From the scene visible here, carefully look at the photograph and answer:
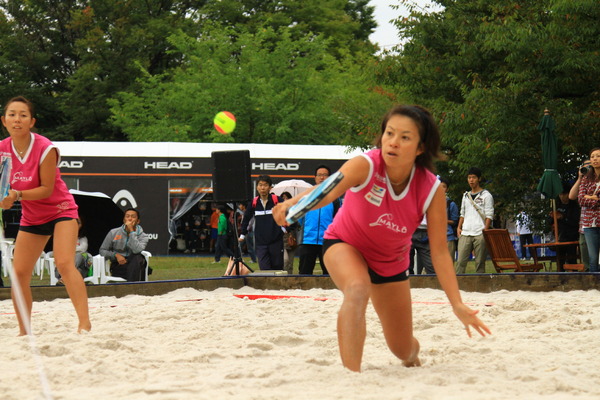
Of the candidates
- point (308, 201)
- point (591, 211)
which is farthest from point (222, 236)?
point (308, 201)

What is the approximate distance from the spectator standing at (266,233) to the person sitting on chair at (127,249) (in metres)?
1.81

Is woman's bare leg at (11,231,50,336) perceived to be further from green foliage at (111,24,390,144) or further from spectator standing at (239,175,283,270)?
green foliage at (111,24,390,144)

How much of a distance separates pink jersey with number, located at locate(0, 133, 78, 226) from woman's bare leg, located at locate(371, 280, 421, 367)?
281cm

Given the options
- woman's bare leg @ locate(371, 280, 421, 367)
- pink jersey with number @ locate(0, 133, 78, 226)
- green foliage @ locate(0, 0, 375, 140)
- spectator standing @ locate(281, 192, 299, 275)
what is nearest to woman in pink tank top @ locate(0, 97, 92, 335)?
pink jersey with number @ locate(0, 133, 78, 226)

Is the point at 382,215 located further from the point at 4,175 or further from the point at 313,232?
the point at 313,232

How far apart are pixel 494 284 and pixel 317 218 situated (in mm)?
2722

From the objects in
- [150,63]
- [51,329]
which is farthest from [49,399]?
[150,63]

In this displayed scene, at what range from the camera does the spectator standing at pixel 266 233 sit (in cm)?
1339

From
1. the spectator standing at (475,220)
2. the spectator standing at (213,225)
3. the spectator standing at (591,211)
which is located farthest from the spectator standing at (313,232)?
the spectator standing at (213,225)

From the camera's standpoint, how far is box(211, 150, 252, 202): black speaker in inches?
Result: 561

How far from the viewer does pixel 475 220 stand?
13.6 m

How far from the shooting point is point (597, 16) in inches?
604

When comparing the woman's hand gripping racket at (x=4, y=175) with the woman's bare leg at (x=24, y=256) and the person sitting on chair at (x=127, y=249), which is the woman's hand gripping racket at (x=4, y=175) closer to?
the woman's bare leg at (x=24, y=256)

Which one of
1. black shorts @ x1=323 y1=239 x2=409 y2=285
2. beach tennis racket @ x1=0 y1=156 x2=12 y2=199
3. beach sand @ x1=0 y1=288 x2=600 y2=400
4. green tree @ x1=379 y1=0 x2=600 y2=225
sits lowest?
beach sand @ x1=0 y1=288 x2=600 y2=400
